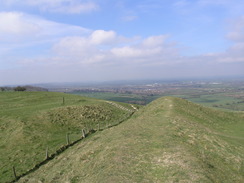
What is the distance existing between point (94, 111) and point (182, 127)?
2501 cm

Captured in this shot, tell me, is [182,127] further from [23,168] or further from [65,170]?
[23,168]

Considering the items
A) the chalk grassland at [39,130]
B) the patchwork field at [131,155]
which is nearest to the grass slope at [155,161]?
the patchwork field at [131,155]

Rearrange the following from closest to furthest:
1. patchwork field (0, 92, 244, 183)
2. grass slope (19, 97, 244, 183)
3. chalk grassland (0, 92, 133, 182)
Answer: grass slope (19, 97, 244, 183)
patchwork field (0, 92, 244, 183)
chalk grassland (0, 92, 133, 182)

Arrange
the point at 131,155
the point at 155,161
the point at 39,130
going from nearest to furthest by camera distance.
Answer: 1. the point at 155,161
2. the point at 131,155
3. the point at 39,130

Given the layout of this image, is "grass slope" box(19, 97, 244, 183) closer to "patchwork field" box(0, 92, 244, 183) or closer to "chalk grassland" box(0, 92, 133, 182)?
"patchwork field" box(0, 92, 244, 183)

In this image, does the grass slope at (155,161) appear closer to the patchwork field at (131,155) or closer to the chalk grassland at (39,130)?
the patchwork field at (131,155)

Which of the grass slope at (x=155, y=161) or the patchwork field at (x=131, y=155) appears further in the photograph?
the patchwork field at (x=131, y=155)

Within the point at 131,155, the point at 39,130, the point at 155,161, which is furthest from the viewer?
the point at 39,130

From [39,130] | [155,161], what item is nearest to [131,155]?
[155,161]

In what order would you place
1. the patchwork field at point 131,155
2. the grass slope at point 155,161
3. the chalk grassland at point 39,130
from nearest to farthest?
the grass slope at point 155,161
the patchwork field at point 131,155
the chalk grassland at point 39,130

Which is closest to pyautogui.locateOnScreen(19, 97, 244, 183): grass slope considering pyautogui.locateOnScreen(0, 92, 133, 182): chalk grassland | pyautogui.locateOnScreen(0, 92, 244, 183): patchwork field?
pyautogui.locateOnScreen(0, 92, 244, 183): patchwork field

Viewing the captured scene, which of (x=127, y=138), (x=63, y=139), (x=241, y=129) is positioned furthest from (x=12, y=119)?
(x=241, y=129)

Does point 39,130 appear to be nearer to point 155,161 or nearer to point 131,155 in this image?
point 131,155

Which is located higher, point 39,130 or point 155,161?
point 155,161
